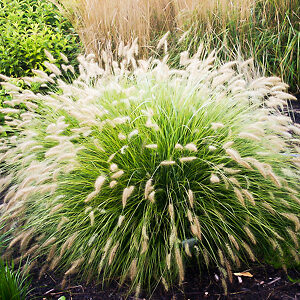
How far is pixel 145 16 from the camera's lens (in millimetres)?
5492

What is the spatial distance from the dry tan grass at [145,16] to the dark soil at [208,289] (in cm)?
368

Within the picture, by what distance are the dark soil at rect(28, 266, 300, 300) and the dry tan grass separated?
368 centimetres

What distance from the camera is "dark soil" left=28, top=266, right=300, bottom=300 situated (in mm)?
2363

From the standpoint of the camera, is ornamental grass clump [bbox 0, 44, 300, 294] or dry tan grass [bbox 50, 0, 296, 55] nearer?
ornamental grass clump [bbox 0, 44, 300, 294]

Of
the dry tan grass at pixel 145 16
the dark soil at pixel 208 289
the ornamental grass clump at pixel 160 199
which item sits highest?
the dry tan grass at pixel 145 16

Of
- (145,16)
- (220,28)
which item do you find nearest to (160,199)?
(220,28)

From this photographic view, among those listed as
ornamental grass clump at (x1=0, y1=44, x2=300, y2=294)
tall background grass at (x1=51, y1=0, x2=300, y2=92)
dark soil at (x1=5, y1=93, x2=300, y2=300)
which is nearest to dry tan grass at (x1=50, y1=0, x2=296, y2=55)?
tall background grass at (x1=51, y1=0, x2=300, y2=92)

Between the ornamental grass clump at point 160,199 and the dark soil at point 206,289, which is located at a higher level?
the ornamental grass clump at point 160,199

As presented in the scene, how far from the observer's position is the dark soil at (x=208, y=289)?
236 cm

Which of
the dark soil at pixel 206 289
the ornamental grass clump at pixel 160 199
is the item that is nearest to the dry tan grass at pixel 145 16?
the ornamental grass clump at pixel 160 199

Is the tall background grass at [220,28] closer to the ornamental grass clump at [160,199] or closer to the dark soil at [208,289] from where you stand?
the ornamental grass clump at [160,199]

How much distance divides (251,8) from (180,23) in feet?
3.63

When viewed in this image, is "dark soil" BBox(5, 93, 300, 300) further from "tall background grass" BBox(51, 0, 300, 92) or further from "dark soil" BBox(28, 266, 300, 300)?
"tall background grass" BBox(51, 0, 300, 92)

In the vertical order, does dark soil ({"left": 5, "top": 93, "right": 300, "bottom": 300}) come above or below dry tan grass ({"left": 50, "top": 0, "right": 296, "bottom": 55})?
below
